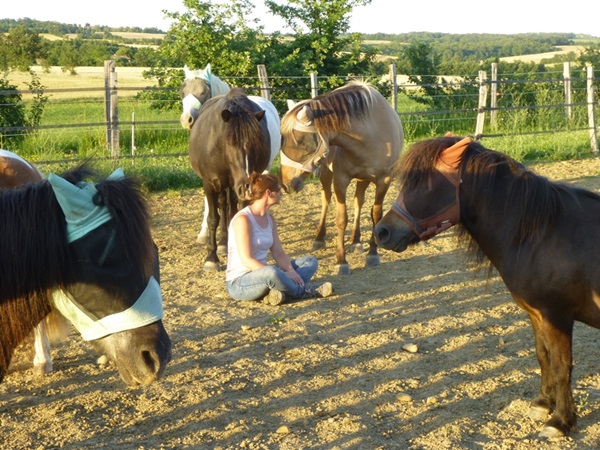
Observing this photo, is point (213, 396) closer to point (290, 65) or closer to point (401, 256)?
point (401, 256)

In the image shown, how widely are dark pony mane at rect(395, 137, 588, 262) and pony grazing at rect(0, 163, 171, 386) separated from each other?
5.70 feet

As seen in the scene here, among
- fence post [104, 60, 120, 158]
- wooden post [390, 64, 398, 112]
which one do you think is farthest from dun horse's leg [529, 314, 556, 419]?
wooden post [390, 64, 398, 112]

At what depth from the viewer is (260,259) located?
6.13 m

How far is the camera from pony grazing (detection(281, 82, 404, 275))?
22.8 ft

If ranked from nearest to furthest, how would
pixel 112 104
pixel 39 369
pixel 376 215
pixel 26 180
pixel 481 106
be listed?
pixel 26 180, pixel 39 369, pixel 376 215, pixel 112 104, pixel 481 106

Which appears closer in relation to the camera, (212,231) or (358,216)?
(212,231)

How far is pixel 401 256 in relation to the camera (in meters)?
7.62

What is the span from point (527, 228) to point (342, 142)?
144 inches

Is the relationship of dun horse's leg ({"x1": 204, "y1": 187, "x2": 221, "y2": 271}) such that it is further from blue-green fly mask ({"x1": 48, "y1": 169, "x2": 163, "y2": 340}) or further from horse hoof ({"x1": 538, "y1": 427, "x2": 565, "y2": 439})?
blue-green fly mask ({"x1": 48, "y1": 169, "x2": 163, "y2": 340})

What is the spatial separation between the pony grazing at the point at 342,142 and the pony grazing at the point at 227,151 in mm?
325

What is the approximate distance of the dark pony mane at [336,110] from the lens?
6977mm

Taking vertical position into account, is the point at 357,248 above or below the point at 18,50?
below

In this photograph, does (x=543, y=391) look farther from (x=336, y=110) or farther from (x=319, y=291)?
(x=336, y=110)

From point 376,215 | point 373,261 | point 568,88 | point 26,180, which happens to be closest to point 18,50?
point 568,88
